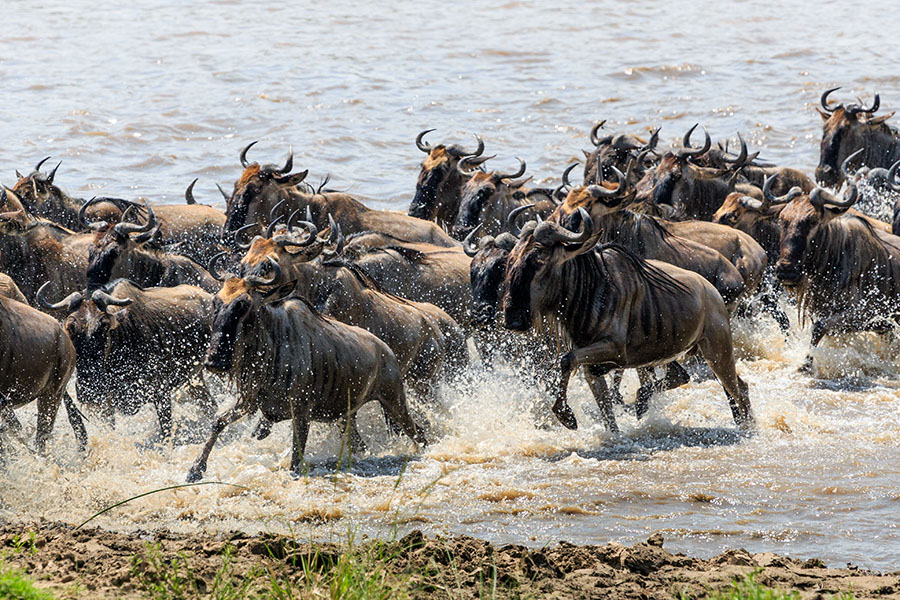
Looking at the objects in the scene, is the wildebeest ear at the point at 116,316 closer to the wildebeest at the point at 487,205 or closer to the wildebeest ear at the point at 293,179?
the wildebeest ear at the point at 293,179

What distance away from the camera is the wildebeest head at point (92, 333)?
926 cm

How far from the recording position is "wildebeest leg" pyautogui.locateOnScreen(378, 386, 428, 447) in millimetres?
8836

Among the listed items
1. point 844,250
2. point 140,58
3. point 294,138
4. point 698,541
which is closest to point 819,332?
point 844,250

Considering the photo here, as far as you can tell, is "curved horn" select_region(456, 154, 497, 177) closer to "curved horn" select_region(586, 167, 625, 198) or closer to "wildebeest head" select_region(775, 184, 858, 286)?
"wildebeest head" select_region(775, 184, 858, 286)

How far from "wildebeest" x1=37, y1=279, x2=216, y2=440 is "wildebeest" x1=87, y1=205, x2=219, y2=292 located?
2.54ft

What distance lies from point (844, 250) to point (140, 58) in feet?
70.9

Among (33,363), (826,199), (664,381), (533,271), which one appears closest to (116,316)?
(33,363)

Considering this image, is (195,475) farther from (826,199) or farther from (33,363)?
(826,199)

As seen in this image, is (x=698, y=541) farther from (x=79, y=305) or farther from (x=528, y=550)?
(x=79, y=305)

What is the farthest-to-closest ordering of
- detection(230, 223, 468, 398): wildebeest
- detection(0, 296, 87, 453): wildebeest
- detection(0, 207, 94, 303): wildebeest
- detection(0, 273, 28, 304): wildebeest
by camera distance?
detection(0, 207, 94, 303): wildebeest
detection(230, 223, 468, 398): wildebeest
detection(0, 273, 28, 304): wildebeest
detection(0, 296, 87, 453): wildebeest

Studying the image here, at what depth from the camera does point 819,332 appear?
1162cm

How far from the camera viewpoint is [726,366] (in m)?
9.60

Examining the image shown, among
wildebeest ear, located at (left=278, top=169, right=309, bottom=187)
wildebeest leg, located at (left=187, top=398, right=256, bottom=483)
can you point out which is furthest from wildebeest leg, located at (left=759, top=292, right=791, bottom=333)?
wildebeest leg, located at (left=187, top=398, right=256, bottom=483)

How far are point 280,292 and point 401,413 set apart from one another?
122 cm
